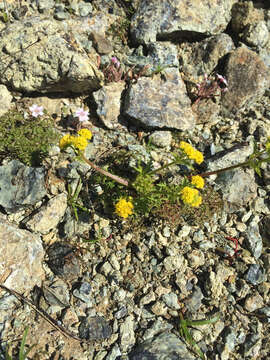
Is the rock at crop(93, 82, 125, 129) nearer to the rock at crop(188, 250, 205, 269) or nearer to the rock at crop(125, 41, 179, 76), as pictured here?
the rock at crop(125, 41, 179, 76)

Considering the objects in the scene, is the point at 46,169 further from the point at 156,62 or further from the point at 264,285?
the point at 264,285

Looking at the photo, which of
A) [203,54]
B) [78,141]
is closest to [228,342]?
[78,141]

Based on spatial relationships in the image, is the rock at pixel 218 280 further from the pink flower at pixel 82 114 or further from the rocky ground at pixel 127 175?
the pink flower at pixel 82 114

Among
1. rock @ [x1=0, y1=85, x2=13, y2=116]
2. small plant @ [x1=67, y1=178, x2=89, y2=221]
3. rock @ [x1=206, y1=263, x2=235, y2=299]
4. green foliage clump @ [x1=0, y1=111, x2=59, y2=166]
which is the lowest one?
rock @ [x1=206, y1=263, x2=235, y2=299]

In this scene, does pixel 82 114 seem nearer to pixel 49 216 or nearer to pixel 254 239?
pixel 49 216

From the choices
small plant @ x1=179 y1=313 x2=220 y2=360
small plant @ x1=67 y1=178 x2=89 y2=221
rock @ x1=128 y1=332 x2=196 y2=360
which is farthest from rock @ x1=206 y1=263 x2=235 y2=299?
small plant @ x1=67 y1=178 x2=89 y2=221

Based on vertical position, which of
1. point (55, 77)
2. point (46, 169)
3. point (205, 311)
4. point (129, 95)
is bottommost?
point (205, 311)

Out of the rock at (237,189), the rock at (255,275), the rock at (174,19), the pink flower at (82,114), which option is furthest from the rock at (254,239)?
the rock at (174,19)

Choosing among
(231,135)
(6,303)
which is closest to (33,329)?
(6,303)
